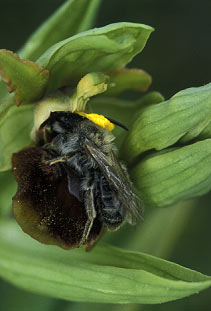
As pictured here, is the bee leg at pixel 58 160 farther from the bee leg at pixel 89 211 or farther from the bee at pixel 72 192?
the bee leg at pixel 89 211

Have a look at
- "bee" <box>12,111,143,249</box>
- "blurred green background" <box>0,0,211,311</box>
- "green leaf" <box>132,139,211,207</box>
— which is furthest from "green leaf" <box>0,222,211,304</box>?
"blurred green background" <box>0,0,211,311</box>

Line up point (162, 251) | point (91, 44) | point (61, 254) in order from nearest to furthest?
point (91, 44), point (61, 254), point (162, 251)

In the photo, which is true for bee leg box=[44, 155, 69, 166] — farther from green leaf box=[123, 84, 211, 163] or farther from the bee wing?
green leaf box=[123, 84, 211, 163]

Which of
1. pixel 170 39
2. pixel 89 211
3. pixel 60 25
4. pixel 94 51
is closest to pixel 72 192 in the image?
pixel 89 211

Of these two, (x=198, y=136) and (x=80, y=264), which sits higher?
(x=198, y=136)

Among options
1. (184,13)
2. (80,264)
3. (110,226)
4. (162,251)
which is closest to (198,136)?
(110,226)

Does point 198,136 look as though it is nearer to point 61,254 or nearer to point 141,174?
point 141,174
